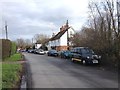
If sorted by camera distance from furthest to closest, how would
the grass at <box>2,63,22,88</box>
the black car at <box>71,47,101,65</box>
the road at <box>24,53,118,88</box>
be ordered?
1. the black car at <box>71,47,101,65</box>
2. the road at <box>24,53,118,88</box>
3. the grass at <box>2,63,22,88</box>

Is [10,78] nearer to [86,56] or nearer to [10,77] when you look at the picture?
[10,77]

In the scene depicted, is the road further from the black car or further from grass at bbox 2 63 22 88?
the black car

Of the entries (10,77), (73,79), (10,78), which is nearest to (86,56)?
(73,79)

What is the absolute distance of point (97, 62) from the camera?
27.1 metres

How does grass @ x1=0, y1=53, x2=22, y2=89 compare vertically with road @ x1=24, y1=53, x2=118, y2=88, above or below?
above

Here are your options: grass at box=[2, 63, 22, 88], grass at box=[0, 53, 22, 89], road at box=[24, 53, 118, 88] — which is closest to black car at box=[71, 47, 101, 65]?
road at box=[24, 53, 118, 88]

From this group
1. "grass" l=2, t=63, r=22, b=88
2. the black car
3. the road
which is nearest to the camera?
"grass" l=2, t=63, r=22, b=88

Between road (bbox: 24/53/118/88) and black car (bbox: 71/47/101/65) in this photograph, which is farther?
black car (bbox: 71/47/101/65)

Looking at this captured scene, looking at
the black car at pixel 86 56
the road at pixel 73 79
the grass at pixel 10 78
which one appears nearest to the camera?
the grass at pixel 10 78

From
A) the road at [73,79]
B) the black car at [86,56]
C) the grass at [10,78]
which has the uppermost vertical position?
the black car at [86,56]

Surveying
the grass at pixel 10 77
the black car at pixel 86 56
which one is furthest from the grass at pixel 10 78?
the black car at pixel 86 56

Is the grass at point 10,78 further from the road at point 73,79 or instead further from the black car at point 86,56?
the black car at point 86,56

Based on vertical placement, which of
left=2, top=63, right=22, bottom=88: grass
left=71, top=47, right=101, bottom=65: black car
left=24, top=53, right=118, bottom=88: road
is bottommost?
left=24, top=53, right=118, bottom=88: road

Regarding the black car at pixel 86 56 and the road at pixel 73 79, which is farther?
the black car at pixel 86 56
